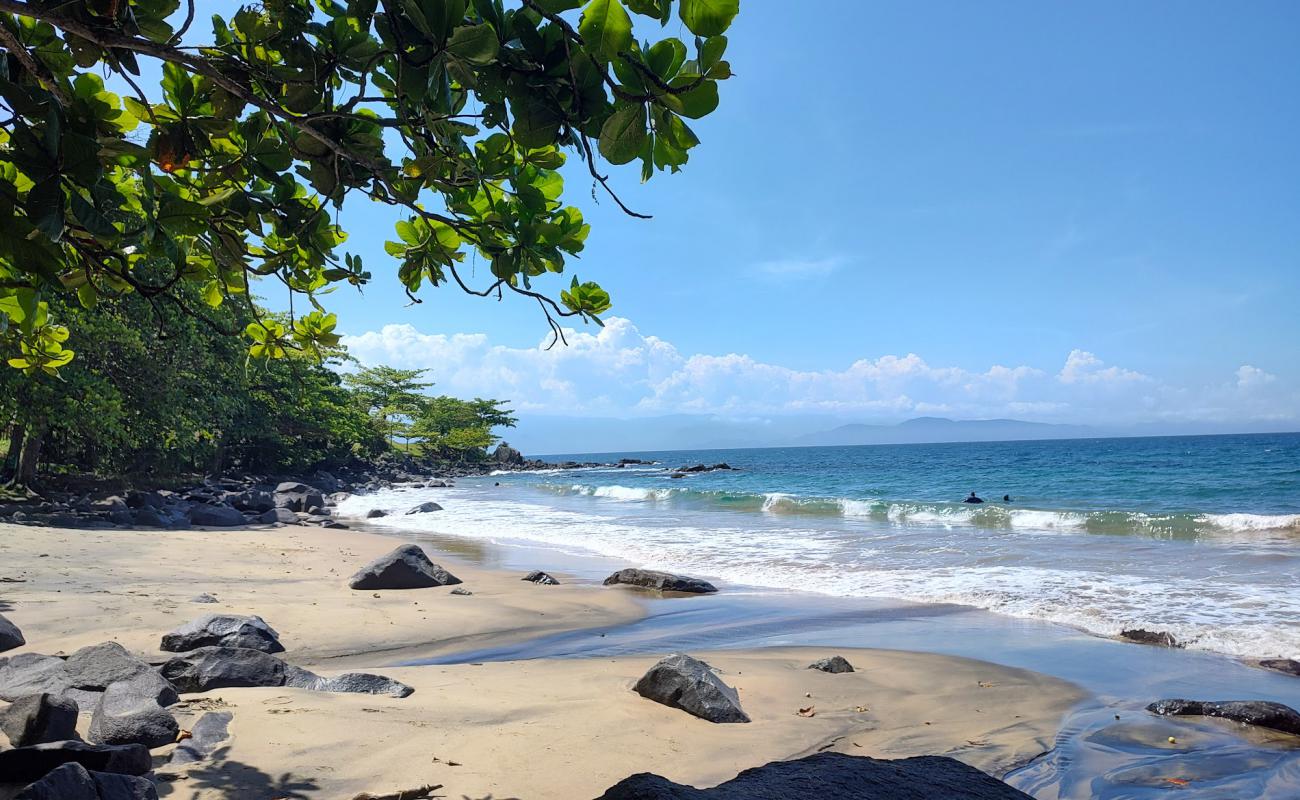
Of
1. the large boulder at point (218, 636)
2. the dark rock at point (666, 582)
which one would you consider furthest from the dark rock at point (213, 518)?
the large boulder at point (218, 636)

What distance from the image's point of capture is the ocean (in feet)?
25.0

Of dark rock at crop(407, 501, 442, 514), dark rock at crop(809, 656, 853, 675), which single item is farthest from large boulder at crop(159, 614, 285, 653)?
dark rock at crop(407, 501, 442, 514)

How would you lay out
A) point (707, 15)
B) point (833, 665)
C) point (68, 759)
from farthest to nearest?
point (833, 665)
point (68, 759)
point (707, 15)

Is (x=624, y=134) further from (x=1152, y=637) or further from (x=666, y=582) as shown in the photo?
(x=666, y=582)

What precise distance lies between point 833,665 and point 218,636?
14.5 ft

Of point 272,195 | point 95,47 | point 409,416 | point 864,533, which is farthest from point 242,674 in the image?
point 409,416

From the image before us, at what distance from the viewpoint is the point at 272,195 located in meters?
2.37

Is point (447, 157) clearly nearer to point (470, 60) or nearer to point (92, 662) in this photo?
point (470, 60)

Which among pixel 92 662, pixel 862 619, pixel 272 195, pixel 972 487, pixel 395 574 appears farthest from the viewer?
pixel 972 487

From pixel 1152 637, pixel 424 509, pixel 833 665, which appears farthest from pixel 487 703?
pixel 424 509

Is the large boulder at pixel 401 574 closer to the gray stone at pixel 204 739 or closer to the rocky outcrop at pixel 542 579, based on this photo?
the rocky outcrop at pixel 542 579

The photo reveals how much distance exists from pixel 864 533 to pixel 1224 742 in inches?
461

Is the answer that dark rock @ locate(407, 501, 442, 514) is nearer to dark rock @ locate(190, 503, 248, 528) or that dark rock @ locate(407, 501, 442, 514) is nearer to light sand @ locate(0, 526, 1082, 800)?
dark rock @ locate(190, 503, 248, 528)

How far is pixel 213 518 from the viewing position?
14.5 m
